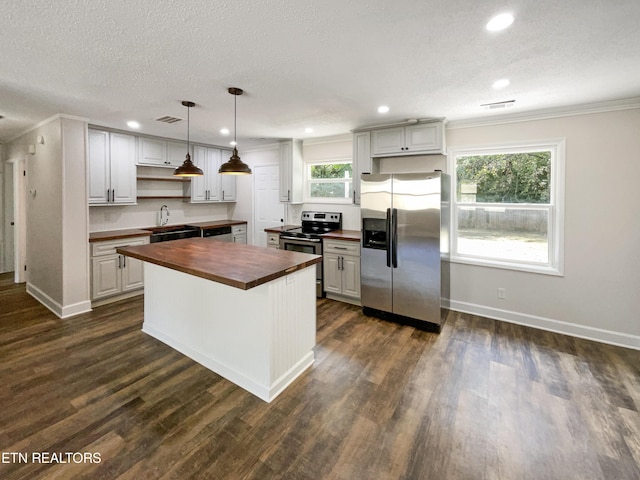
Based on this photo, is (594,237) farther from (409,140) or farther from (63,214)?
(63,214)

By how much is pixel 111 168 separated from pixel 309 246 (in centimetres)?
308

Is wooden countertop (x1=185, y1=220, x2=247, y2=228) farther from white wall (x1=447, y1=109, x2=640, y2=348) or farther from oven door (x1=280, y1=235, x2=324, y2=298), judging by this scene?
white wall (x1=447, y1=109, x2=640, y2=348)

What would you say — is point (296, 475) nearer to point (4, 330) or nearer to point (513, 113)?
point (4, 330)

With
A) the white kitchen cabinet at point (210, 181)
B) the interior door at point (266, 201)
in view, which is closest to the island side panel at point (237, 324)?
the white kitchen cabinet at point (210, 181)

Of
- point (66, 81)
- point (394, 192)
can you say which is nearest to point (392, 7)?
point (394, 192)

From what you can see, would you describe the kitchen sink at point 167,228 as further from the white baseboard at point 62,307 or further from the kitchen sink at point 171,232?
the white baseboard at point 62,307

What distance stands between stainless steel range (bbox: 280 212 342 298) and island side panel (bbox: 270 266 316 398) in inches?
70.1

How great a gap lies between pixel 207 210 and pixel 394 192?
406cm

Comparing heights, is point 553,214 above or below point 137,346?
above

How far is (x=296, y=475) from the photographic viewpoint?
167 cm

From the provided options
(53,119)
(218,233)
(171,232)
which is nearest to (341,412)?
(171,232)

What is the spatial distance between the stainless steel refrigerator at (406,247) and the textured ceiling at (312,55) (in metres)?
0.87

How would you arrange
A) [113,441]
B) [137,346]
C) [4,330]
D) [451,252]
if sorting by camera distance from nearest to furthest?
[113,441] < [137,346] < [4,330] < [451,252]

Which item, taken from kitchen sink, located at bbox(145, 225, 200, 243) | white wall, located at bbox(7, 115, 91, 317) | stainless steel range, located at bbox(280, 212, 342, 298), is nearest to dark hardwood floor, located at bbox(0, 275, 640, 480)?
white wall, located at bbox(7, 115, 91, 317)
